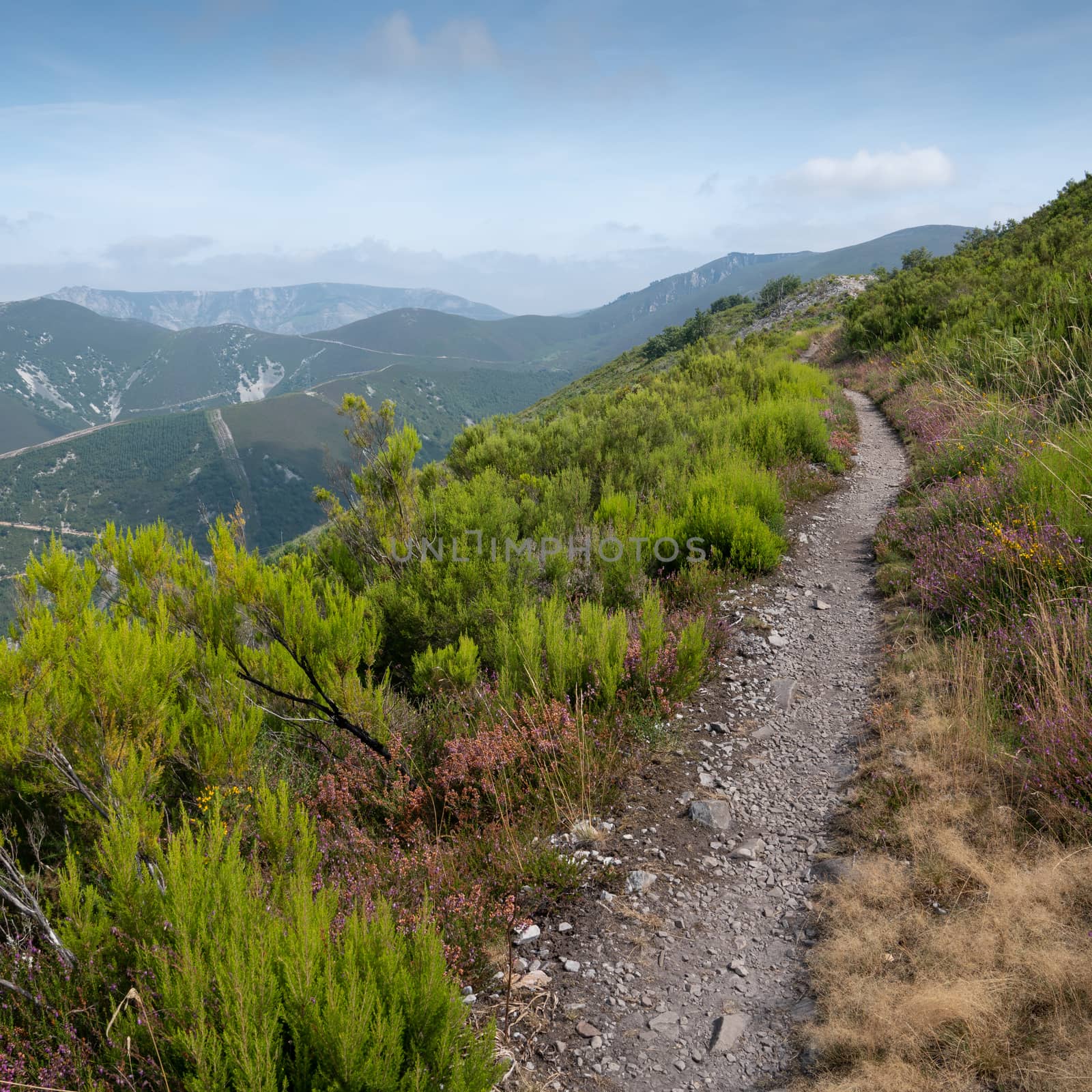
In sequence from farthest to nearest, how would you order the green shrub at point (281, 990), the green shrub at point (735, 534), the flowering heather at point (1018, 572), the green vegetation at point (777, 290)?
the green vegetation at point (777, 290) < the green shrub at point (735, 534) < the flowering heather at point (1018, 572) < the green shrub at point (281, 990)

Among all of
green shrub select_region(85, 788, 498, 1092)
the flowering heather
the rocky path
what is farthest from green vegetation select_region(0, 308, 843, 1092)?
the flowering heather

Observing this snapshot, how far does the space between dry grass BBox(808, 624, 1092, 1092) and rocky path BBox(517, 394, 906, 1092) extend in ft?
0.71

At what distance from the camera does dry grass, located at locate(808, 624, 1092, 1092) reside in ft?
6.35

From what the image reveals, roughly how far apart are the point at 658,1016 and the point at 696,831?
43.6 inches

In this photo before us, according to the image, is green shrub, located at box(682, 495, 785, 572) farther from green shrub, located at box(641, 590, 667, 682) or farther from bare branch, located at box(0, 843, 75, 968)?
bare branch, located at box(0, 843, 75, 968)

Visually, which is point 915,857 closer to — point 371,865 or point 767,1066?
point 767,1066

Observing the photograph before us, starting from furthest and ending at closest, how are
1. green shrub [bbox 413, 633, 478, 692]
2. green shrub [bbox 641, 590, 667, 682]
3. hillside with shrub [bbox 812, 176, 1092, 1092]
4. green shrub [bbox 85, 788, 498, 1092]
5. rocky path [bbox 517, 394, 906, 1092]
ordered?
green shrub [bbox 641, 590, 667, 682]
green shrub [bbox 413, 633, 478, 692]
rocky path [bbox 517, 394, 906, 1092]
hillside with shrub [bbox 812, 176, 1092, 1092]
green shrub [bbox 85, 788, 498, 1092]

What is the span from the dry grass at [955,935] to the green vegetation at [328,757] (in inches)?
50.2

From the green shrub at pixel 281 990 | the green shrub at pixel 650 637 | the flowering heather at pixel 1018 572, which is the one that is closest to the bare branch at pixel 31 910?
the green shrub at pixel 281 990

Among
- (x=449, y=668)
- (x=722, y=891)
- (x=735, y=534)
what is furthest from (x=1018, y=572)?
(x=449, y=668)

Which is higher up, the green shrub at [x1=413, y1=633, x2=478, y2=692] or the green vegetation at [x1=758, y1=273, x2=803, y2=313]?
the green vegetation at [x1=758, y1=273, x2=803, y2=313]

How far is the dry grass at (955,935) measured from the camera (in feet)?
6.35

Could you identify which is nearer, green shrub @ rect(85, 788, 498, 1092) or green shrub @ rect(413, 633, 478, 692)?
green shrub @ rect(85, 788, 498, 1092)

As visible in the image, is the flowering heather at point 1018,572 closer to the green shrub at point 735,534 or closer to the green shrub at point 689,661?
the green shrub at point 735,534
